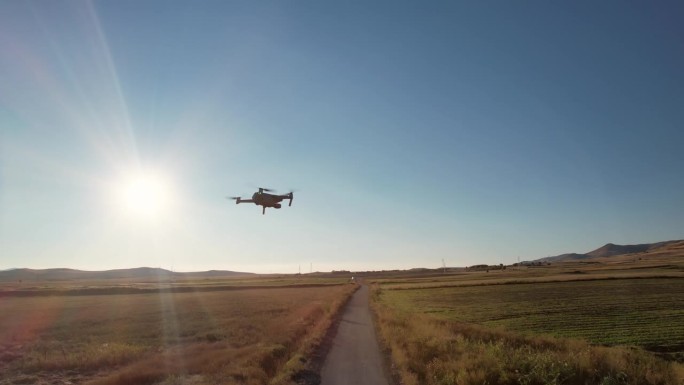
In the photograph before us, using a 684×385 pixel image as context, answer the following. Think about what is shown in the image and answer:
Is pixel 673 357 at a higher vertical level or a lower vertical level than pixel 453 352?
lower

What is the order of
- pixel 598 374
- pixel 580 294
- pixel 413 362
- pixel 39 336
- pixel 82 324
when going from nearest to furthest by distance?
pixel 598 374
pixel 413 362
pixel 39 336
pixel 82 324
pixel 580 294

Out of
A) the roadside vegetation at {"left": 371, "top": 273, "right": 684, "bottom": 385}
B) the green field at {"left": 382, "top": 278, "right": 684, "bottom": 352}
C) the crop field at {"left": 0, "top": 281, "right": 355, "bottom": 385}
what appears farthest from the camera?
the green field at {"left": 382, "top": 278, "right": 684, "bottom": 352}

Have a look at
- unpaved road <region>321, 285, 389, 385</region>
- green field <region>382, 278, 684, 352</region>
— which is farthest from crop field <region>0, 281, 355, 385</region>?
green field <region>382, 278, 684, 352</region>

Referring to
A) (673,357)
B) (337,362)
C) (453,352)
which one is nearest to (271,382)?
(337,362)

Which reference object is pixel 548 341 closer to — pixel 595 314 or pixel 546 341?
pixel 546 341

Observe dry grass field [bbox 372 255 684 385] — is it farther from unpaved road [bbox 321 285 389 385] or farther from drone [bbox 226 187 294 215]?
drone [bbox 226 187 294 215]

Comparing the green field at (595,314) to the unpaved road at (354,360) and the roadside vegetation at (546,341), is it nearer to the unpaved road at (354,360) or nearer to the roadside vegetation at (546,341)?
the roadside vegetation at (546,341)

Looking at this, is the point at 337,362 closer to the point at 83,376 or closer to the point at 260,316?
the point at 83,376
